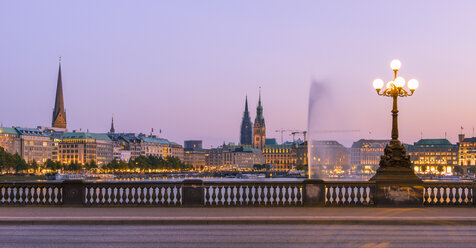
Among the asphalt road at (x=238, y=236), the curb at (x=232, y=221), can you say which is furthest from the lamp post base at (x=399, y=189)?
the asphalt road at (x=238, y=236)

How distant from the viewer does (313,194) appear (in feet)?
74.6

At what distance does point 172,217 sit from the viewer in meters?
18.8

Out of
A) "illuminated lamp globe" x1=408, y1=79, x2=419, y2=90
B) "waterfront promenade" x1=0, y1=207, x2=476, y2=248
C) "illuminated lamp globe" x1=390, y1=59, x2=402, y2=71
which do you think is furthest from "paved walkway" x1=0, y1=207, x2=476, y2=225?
"illuminated lamp globe" x1=390, y1=59, x2=402, y2=71

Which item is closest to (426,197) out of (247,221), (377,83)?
(377,83)

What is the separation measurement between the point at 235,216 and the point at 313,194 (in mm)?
4377

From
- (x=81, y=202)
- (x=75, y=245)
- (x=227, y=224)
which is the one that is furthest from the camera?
(x=81, y=202)

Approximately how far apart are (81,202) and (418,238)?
1177 cm

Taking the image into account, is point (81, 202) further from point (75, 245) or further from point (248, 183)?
point (75, 245)

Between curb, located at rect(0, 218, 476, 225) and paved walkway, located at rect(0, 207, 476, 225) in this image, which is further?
paved walkway, located at rect(0, 207, 476, 225)

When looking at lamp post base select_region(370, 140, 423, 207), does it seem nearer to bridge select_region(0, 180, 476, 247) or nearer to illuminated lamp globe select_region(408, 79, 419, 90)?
bridge select_region(0, 180, 476, 247)

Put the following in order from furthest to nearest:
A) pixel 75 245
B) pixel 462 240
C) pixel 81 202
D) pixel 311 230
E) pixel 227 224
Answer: pixel 81 202 → pixel 227 224 → pixel 311 230 → pixel 462 240 → pixel 75 245

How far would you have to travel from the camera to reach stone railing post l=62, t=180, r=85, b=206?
2247 centimetres

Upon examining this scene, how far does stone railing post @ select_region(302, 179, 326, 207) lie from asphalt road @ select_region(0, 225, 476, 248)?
5002 millimetres

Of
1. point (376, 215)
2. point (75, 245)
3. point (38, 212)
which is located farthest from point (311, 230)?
point (38, 212)
